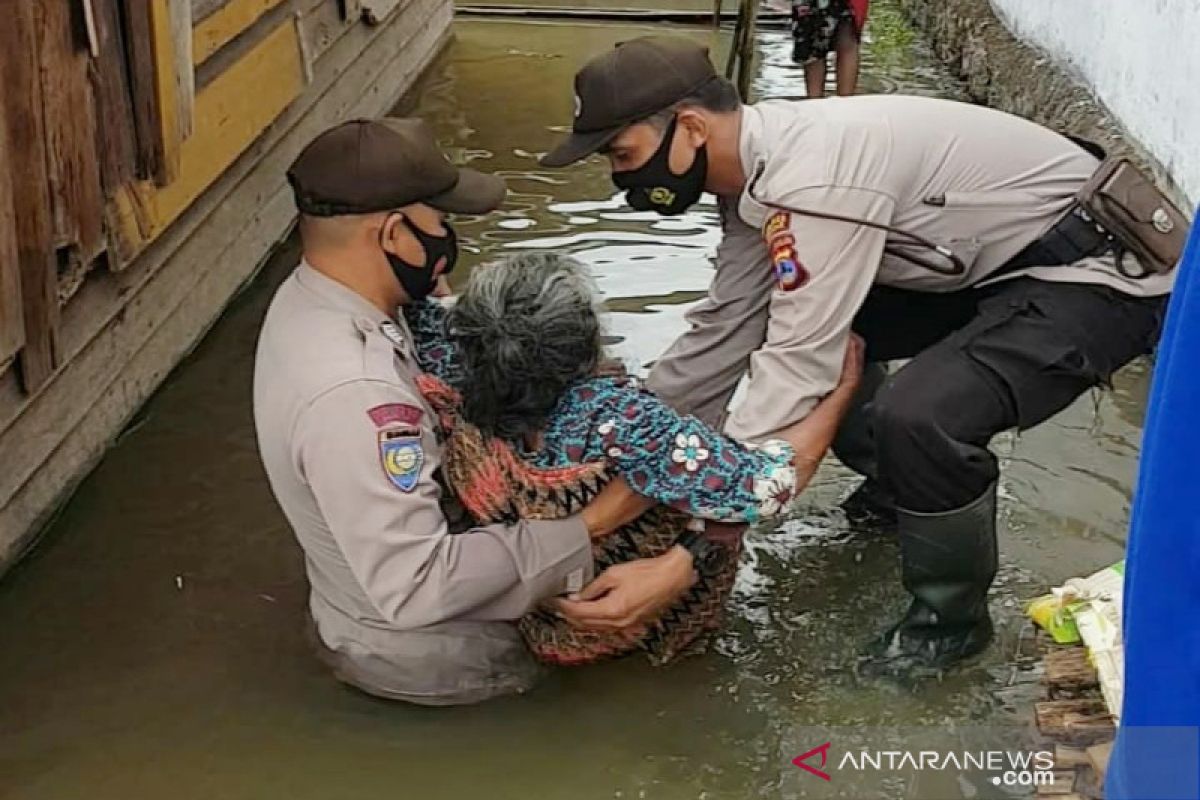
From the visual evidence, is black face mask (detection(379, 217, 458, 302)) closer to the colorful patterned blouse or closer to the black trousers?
the colorful patterned blouse

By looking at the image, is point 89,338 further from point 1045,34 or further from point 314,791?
point 1045,34

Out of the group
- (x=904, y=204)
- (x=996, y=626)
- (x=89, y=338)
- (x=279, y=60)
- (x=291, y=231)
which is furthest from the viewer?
(x=291, y=231)

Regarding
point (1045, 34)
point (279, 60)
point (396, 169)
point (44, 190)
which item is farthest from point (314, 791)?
point (1045, 34)

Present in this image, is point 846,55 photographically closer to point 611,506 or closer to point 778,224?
point 778,224

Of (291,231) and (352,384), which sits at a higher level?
(352,384)

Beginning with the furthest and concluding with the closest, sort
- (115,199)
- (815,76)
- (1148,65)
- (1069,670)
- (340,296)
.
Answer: (815,76) < (1148,65) < (115,199) < (340,296) < (1069,670)

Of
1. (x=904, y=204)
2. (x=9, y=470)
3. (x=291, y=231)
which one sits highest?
(x=904, y=204)

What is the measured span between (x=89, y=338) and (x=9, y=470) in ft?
1.93

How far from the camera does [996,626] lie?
12.8ft

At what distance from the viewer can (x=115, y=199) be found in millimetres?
4496

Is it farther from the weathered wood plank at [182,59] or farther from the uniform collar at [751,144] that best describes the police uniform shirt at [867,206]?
the weathered wood plank at [182,59]

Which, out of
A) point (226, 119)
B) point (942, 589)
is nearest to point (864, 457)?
point (942, 589)

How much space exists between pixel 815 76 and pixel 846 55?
22 cm

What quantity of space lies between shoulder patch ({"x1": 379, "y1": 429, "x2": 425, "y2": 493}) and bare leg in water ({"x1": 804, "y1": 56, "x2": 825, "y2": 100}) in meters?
5.57
